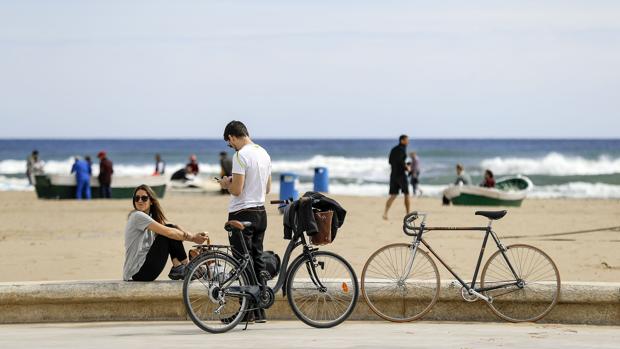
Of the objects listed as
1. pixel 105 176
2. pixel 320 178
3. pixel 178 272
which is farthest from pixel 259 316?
pixel 320 178

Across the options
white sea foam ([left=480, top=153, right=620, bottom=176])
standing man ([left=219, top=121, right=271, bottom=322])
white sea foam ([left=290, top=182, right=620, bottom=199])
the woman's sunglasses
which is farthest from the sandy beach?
white sea foam ([left=480, top=153, right=620, bottom=176])

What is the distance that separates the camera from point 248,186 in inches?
335

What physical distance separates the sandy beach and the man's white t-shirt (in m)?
3.52

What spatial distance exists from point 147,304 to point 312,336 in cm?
165

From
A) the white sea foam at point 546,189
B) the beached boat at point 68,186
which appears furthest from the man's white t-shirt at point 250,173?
the white sea foam at point 546,189

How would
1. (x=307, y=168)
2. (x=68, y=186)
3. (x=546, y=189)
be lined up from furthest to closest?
(x=307, y=168), (x=546, y=189), (x=68, y=186)

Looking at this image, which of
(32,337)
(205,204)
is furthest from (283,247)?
(205,204)

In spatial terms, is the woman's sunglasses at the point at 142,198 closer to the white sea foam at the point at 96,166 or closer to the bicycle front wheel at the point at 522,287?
the bicycle front wheel at the point at 522,287

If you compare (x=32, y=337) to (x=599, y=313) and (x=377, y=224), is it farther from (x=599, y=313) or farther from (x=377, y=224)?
(x=377, y=224)

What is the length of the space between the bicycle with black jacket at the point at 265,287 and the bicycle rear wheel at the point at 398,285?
14.7 inches

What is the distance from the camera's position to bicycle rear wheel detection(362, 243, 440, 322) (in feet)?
28.8

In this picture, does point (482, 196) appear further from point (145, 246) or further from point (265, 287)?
point (265, 287)
